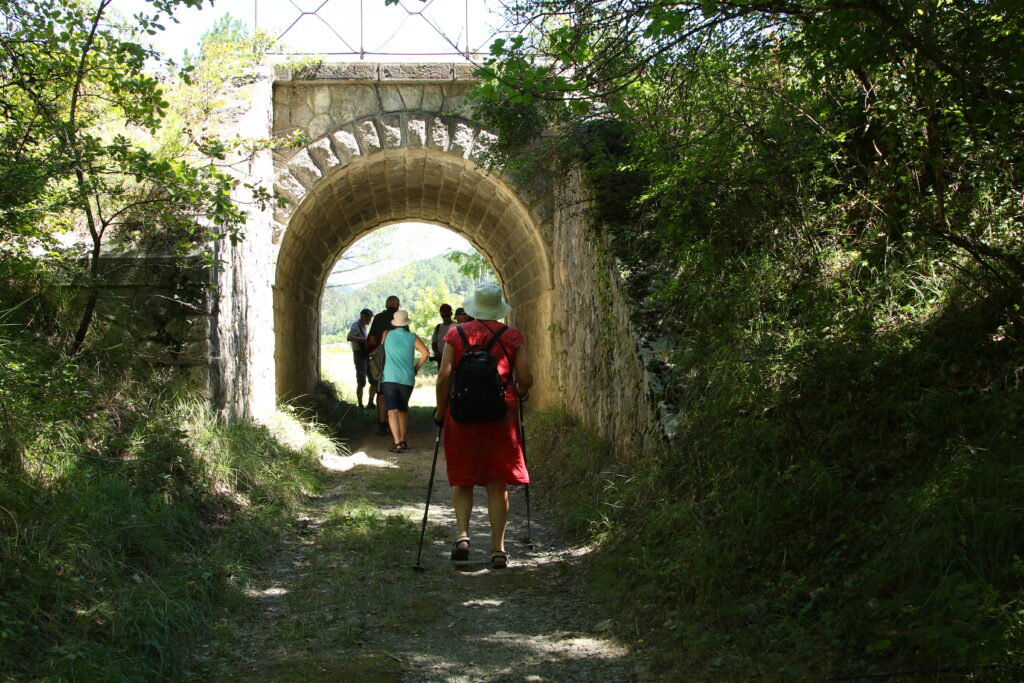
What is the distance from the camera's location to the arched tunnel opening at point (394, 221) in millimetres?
9734

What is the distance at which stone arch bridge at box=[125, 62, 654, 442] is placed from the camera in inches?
265

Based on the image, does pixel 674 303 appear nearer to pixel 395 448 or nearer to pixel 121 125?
pixel 395 448

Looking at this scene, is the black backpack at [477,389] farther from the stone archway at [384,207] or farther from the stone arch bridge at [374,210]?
the stone archway at [384,207]

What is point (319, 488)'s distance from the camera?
273 inches

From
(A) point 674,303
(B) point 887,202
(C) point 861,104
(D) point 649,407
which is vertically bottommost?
(D) point 649,407

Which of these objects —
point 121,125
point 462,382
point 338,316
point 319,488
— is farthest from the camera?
point 338,316

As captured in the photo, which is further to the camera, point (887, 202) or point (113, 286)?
point (113, 286)

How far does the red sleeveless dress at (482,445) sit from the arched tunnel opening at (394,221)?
4.12 meters

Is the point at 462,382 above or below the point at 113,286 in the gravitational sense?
below

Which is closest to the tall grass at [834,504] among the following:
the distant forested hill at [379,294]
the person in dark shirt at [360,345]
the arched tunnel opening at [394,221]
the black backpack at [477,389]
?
the black backpack at [477,389]

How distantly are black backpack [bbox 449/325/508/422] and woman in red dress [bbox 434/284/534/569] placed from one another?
0.11m

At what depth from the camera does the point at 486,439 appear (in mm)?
4930

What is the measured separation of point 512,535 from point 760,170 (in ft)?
9.33

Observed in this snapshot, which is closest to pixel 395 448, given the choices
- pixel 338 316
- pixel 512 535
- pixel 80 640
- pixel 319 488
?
pixel 319 488
